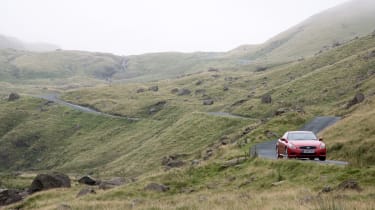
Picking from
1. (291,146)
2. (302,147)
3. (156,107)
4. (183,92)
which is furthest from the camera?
(183,92)

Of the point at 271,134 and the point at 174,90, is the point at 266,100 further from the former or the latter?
the point at 174,90

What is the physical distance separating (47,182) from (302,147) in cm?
2315

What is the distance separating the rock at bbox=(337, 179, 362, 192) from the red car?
8.01m

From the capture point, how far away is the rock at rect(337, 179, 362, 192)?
60.0 ft

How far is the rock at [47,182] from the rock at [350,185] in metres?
26.1

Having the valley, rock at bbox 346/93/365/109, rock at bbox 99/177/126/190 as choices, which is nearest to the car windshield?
the valley

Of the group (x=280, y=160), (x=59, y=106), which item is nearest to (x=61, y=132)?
(x=59, y=106)

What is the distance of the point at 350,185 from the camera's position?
18.5 metres

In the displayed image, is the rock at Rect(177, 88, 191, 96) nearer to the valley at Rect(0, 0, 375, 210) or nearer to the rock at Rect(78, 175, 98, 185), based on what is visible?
the valley at Rect(0, 0, 375, 210)

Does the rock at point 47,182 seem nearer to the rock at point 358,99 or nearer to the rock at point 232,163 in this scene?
the rock at point 232,163

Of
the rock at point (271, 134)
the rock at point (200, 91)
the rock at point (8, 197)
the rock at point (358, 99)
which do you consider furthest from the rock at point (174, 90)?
the rock at point (8, 197)

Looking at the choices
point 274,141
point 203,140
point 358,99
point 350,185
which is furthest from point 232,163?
point 203,140

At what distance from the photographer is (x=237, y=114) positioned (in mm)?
87250

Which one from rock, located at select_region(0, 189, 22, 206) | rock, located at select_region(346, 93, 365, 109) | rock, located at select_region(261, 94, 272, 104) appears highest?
rock, located at select_region(346, 93, 365, 109)
